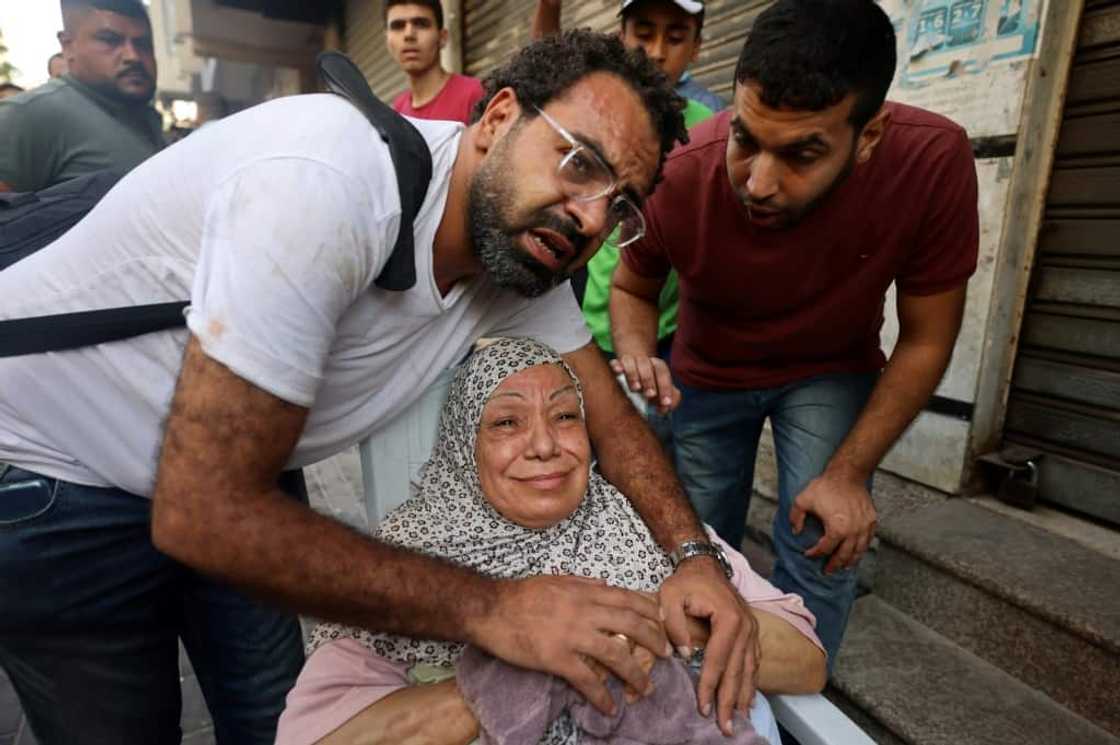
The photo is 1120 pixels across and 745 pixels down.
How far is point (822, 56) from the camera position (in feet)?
5.04

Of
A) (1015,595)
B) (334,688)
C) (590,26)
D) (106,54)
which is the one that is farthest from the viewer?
(590,26)

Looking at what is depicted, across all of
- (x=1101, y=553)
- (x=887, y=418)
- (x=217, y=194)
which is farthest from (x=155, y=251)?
(x=1101, y=553)

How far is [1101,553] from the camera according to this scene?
2320mm

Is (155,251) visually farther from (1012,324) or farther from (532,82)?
(1012,324)

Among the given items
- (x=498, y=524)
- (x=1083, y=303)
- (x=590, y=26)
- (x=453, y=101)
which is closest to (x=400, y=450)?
(x=498, y=524)

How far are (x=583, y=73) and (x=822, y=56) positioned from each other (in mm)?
577

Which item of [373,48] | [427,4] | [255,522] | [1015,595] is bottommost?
[1015,595]

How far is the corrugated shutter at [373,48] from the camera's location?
8.80 metres

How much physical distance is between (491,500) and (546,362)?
354 millimetres

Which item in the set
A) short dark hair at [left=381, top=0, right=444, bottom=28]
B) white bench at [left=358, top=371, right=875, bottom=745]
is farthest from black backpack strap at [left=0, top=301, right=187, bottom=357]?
short dark hair at [left=381, top=0, right=444, bottom=28]

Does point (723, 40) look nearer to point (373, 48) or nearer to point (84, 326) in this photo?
point (84, 326)

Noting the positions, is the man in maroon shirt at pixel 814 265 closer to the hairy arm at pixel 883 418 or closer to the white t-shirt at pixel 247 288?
the hairy arm at pixel 883 418

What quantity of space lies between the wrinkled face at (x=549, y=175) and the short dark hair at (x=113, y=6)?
266 cm

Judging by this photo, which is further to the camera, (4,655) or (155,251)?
(4,655)
